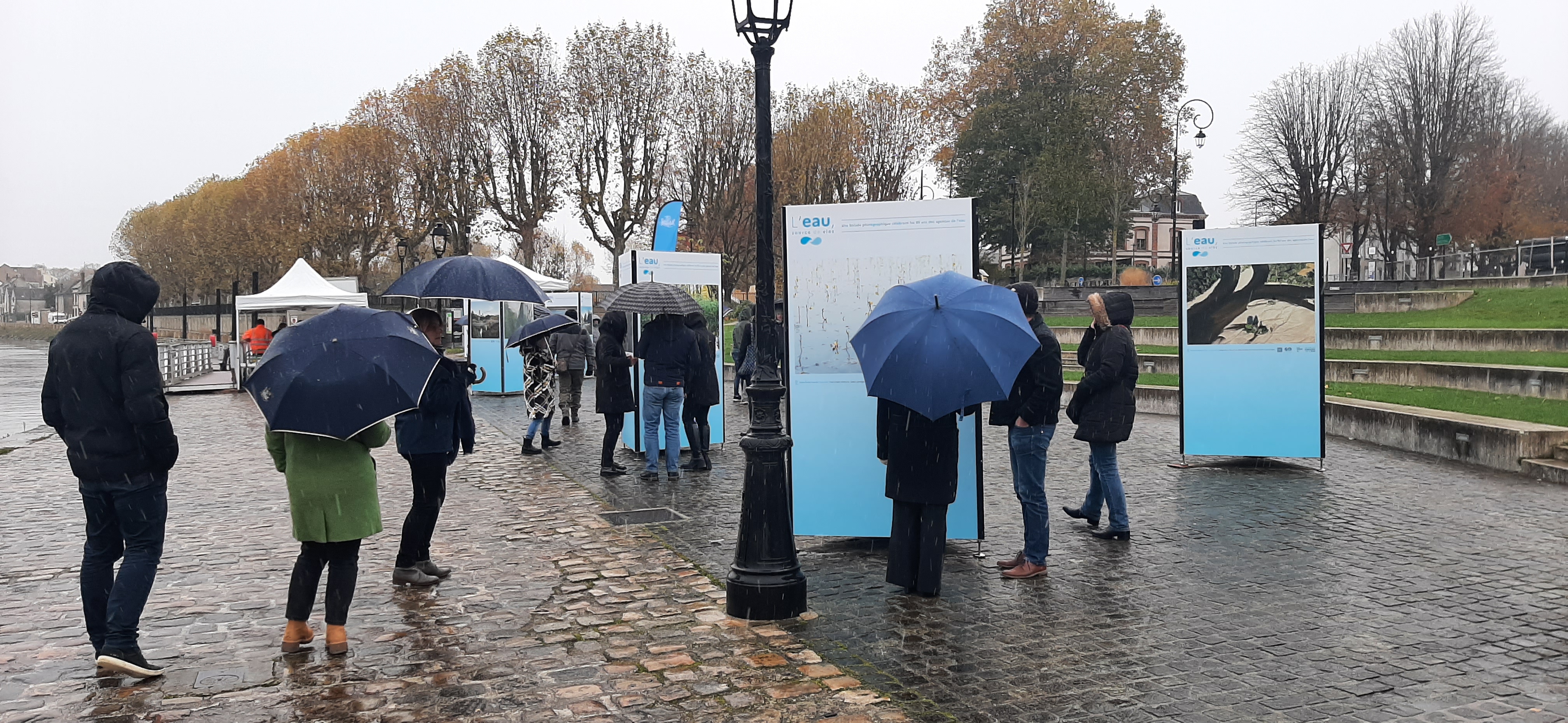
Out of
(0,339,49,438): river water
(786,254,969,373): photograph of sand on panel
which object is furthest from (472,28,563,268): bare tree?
(786,254,969,373): photograph of sand on panel

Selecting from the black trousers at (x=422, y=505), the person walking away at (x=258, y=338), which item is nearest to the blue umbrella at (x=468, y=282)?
the black trousers at (x=422, y=505)

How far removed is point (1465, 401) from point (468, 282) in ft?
42.6

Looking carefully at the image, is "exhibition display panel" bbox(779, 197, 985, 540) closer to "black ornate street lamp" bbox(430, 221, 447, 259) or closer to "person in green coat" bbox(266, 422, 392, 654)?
"person in green coat" bbox(266, 422, 392, 654)

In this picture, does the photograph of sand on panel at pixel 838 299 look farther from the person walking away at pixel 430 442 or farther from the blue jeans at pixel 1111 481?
the person walking away at pixel 430 442

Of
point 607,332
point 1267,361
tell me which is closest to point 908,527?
point 607,332

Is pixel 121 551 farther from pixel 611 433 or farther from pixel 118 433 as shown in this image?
pixel 611 433

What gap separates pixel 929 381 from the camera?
18.4 ft

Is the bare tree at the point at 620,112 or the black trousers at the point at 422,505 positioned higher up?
the bare tree at the point at 620,112

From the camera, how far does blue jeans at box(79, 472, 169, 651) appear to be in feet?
15.6

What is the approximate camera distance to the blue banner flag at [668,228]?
1544cm

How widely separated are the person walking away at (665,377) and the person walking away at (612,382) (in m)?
0.19

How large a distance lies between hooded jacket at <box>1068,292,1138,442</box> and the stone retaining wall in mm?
9446

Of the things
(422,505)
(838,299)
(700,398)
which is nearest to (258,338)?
(700,398)

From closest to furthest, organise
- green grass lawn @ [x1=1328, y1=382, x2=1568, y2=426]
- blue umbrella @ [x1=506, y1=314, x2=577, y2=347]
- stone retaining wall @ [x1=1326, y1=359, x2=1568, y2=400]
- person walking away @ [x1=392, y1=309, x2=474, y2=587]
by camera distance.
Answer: person walking away @ [x1=392, y1=309, x2=474, y2=587] < green grass lawn @ [x1=1328, y1=382, x2=1568, y2=426] < blue umbrella @ [x1=506, y1=314, x2=577, y2=347] < stone retaining wall @ [x1=1326, y1=359, x2=1568, y2=400]
